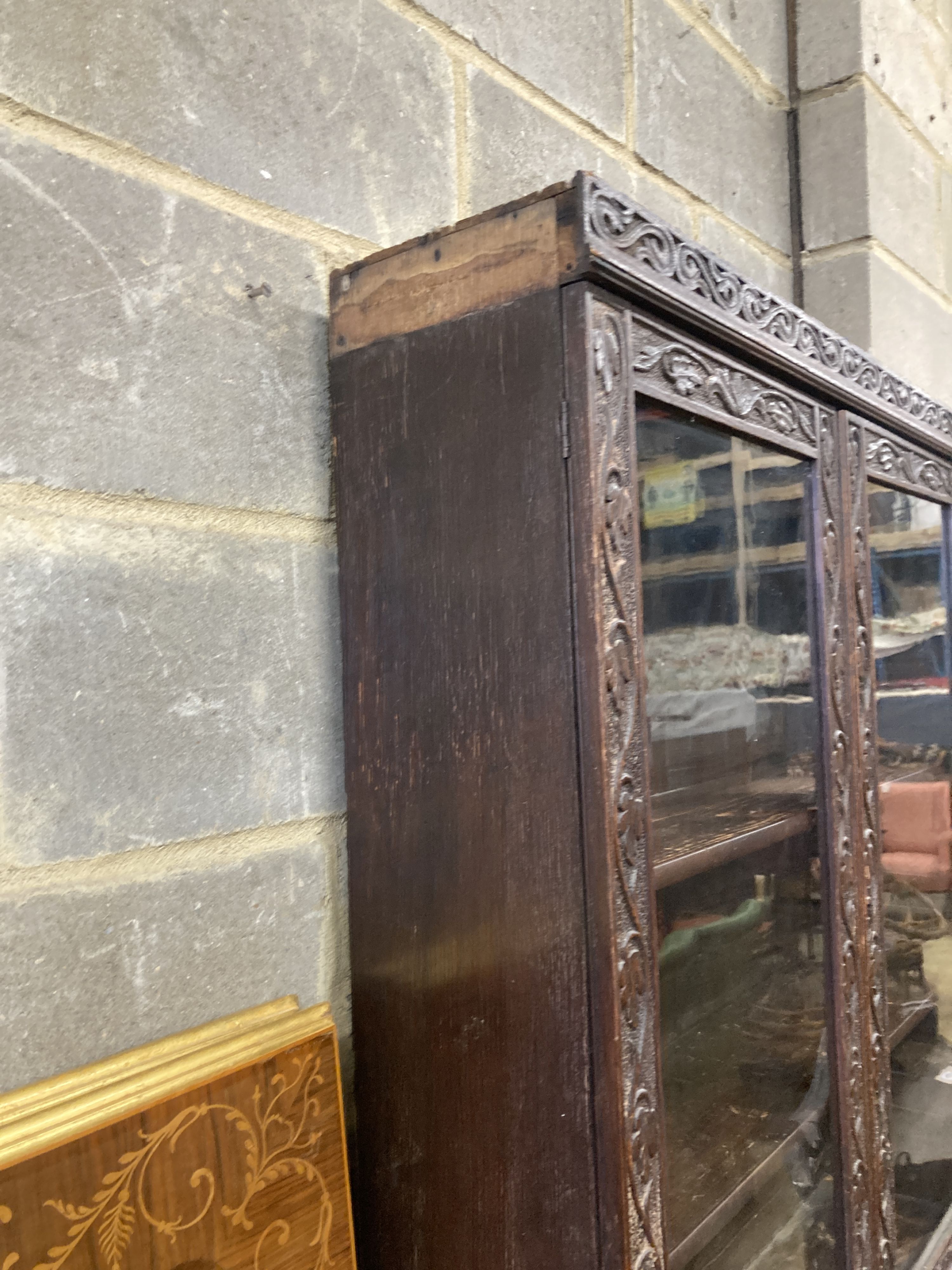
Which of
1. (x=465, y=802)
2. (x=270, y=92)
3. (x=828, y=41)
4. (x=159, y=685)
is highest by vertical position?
(x=828, y=41)

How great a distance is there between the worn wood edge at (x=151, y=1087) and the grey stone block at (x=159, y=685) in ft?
0.56

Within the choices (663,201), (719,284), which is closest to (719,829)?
(719,284)

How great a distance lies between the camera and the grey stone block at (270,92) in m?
0.76

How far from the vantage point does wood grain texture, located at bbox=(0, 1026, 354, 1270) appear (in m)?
0.64

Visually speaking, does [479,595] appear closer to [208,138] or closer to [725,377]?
[725,377]

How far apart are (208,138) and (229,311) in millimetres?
149

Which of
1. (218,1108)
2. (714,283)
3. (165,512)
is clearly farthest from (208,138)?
(218,1108)

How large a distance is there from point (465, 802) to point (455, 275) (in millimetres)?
428

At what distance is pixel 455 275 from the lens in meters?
0.78

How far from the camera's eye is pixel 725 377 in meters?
0.86

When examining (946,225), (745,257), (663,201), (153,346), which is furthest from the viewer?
(946,225)

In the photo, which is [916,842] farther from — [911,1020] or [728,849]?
[728,849]

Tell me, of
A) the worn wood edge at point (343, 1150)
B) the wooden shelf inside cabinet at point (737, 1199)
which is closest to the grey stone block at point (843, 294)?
the wooden shelf inside cabinet at point (737, 1199)

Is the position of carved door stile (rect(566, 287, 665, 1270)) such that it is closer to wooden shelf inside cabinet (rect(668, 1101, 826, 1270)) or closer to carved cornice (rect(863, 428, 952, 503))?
wooden shelf inside cabinet (rect(668, 1101, 826, 1270))
